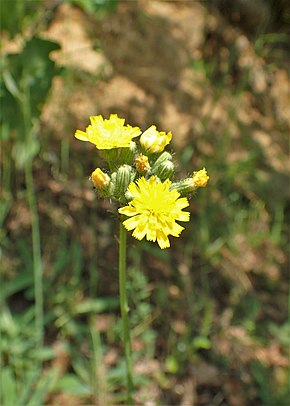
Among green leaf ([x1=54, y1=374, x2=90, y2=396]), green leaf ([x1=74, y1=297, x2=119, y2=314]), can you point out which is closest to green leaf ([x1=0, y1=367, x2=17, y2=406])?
green leaf ([x1=54, y1=374, x2=90, y2=396])

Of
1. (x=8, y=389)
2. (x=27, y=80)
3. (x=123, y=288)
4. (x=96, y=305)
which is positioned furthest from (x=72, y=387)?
(x=27, y=80)

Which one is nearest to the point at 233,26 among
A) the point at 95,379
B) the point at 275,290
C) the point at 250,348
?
the point at 275,290

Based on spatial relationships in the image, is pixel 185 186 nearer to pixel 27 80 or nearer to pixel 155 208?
pixel 155 208

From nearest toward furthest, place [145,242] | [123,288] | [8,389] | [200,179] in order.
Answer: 1. [123,288]
2. [200,179]
3. [8,389]
4. [145,242]

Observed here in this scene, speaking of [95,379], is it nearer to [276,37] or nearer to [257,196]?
[257,196]

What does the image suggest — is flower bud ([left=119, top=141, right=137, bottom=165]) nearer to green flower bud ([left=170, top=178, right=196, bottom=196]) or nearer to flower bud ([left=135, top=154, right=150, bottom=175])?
flower bud ([left=135, top=154, right=150, bottom=175])

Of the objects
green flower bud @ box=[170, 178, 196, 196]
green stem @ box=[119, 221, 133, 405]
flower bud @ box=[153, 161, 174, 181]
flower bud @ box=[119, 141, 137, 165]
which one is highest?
flower bud @ box=[119, 141, 137, 165]
